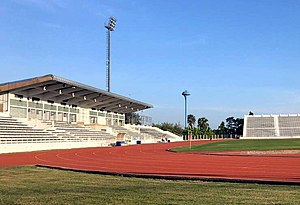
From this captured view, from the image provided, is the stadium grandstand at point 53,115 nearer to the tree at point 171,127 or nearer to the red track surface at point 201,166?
the red track surface at point 201,166

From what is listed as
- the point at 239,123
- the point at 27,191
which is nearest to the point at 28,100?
the point at 27,191

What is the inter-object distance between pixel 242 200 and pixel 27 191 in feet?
19.2

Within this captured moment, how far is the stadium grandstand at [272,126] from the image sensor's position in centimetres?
9946

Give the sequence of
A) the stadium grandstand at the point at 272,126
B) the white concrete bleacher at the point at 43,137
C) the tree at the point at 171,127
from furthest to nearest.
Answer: the tree at the point at 171,127, the stadium grandstand at the point at 272,126, the white concrete bleacher at the point at 43,137

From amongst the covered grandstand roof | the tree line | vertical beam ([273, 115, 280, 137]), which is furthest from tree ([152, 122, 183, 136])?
the covered grandstand roof

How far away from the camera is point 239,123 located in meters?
129

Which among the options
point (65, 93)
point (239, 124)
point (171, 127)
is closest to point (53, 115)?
point (65, 93)

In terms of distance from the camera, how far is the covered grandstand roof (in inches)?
1949

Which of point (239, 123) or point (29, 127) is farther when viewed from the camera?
point (239, 123)

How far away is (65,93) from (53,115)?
12.9 ft

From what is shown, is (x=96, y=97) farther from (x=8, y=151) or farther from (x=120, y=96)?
(x=8, y=151)

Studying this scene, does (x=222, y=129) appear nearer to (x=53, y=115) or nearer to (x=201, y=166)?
(x=53, y=115)

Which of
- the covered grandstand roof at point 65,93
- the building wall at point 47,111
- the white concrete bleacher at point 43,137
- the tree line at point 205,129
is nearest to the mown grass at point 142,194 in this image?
the white concrete bleacher at point 43,137

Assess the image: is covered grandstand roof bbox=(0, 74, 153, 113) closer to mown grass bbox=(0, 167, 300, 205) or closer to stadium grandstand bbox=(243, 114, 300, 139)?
stadium grandstand bbox=(243, 114, 300, 139)
